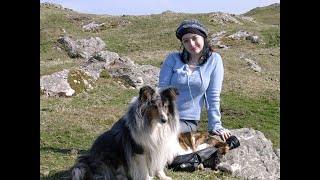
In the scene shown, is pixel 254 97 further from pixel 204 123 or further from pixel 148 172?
pixel 148 172

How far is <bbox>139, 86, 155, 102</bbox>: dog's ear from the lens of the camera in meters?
7.83

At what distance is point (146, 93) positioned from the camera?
25.8 feet

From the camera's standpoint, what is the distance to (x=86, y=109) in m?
17.6

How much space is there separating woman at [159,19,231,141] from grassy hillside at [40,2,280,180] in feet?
4.27

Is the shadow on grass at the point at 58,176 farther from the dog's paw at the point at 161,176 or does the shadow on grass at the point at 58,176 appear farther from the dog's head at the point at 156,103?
the dog's head at the point at 156,103

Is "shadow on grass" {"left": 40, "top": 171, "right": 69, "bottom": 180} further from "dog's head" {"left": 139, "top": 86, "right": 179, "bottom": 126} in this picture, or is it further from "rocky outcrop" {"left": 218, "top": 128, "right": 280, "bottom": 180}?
"rocky outcrop" {"left": 218, "top": 128, "right": 280, "bottom": 180}

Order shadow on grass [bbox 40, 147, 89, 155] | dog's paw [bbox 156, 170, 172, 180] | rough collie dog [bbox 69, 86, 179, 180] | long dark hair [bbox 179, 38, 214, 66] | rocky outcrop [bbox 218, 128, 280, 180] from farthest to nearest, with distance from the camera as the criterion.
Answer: shadow on grass [bbox 40, 147, 89, 155], rocky outcrop [bbox 218, 128, 280, 180], long dark hair [bbox 179, 38, 214, 66], dog's paw [bbox 156, 170, 172, 180], rough collie dog [bbox 69, 86, 179, 180]

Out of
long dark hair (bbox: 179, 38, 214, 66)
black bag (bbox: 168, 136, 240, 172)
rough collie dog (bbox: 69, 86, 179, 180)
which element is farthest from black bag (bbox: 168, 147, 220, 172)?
long dark hair (bbox: 179, 38, 214, 66)

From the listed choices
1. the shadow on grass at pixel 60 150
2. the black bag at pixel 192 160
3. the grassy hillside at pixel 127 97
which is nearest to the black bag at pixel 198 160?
the black bag at pixel 192 160

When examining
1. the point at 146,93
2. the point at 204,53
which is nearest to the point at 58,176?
the point at 146,93

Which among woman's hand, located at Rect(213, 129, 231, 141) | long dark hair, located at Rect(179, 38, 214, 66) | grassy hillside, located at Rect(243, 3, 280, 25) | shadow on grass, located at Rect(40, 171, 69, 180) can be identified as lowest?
shadow on grass, located at Rect(40, 171, 69, 180)

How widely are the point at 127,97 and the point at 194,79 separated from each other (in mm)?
11482
